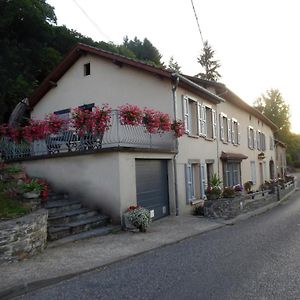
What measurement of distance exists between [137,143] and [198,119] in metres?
4.82

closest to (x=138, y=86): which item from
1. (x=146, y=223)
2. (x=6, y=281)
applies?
(x=146, y=223)

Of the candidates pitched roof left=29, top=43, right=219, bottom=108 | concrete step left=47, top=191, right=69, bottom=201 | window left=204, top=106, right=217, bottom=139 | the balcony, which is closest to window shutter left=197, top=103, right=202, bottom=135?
pitched roof left=29, top=43, right=219, bottom=108

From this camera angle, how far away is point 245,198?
18234 mm

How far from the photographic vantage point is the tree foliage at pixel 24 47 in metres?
25.9

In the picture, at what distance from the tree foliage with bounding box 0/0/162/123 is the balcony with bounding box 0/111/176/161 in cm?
1111

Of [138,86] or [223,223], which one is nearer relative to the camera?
[223,223]

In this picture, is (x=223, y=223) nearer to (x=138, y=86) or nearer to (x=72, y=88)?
(x=138, y=86)

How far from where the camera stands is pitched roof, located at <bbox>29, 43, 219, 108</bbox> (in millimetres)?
15914

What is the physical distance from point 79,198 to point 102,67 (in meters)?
7.17

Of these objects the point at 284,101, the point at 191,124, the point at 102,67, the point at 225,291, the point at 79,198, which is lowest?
the point at 225,291

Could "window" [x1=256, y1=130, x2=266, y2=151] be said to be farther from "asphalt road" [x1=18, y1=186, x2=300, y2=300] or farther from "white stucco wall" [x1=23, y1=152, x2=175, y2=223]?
"asphalt road" [x1=18, y1=186, x2=300, y2=300]

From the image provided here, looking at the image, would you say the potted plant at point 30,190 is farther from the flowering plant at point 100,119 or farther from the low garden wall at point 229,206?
the low garden wall at point 229,206

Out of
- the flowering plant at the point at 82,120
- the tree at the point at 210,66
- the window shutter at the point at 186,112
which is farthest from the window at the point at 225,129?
the tree at the point at 210,66

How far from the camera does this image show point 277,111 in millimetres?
70375
